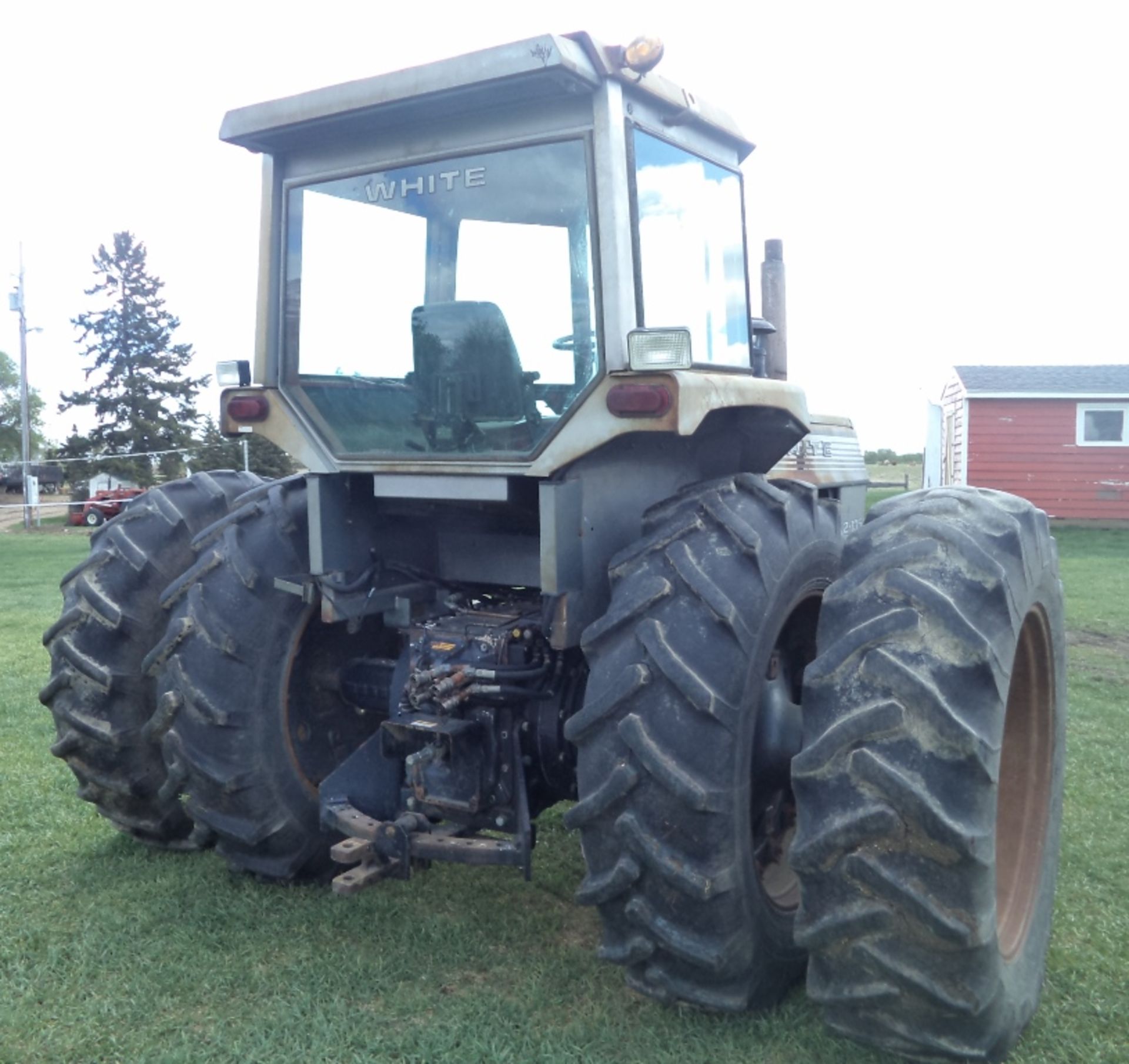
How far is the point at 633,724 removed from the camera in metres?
3.08

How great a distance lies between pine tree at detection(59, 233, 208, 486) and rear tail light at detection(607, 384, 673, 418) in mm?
39481

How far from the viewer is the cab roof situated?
3293mm

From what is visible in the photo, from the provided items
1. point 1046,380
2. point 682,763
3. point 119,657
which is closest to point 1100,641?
point 682,763

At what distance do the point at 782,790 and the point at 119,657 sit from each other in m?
2.56

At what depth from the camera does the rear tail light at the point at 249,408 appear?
163 inches

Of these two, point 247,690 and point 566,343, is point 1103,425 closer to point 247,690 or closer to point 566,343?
point 566,343

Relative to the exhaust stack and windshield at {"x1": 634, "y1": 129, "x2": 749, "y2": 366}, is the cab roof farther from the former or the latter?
the exhaust stack

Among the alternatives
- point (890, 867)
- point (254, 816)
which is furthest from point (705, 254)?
point (254, 816)

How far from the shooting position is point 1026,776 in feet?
12.6

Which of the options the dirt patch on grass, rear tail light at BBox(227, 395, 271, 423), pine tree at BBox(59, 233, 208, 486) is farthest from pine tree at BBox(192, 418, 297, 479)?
rear tail light at BBox(227, 395, 271, 423)

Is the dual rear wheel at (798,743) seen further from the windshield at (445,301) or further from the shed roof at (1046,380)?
the shed roof at (1046,380)

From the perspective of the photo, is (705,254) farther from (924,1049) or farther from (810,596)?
(924,1049)

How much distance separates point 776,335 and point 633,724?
2.68 m

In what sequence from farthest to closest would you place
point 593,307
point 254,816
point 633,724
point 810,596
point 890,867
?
point 254,816, point 810,596, point 593,307, point 633,724, point 890,867
